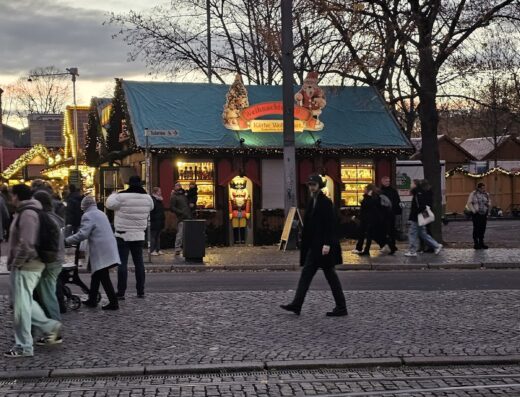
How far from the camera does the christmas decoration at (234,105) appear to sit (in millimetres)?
22906

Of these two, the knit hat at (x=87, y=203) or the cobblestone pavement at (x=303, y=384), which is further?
the knit hat at (x=87, y=203)

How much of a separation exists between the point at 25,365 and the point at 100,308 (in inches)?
123

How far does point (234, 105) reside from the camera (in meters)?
23.0

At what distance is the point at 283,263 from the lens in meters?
16.9

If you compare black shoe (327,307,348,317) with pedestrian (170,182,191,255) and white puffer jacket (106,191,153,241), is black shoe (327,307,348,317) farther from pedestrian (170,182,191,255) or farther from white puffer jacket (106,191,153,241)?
pedestrian (170,182,191,255)

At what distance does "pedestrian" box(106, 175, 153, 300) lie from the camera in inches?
440

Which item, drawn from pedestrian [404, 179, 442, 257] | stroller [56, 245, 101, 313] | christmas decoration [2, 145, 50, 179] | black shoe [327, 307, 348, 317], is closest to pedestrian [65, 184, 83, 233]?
stroller [56, 245, 101, 313]

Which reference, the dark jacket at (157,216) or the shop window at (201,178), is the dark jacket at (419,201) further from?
the shop window at (201,178)

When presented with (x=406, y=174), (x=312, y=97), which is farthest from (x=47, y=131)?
(x=312, y=97)

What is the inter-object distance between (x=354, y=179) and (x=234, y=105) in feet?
15.1

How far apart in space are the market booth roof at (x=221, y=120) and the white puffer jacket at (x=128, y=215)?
10343 millimetres

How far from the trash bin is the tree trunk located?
7212 millimetres

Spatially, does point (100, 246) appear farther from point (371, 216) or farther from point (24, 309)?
point (371, 216)

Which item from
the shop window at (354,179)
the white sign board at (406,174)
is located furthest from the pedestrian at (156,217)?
the white sign board at (406,174)
